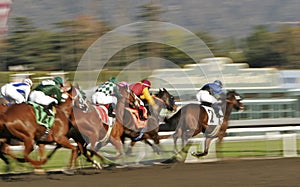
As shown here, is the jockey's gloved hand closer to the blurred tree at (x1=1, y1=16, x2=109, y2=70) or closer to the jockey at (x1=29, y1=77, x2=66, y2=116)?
the jockey at (x1=29, y1=77, x2=66, y2=116)

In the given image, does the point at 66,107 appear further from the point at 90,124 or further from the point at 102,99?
the point at 102,99

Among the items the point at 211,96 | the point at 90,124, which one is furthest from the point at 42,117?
the point at 211,96

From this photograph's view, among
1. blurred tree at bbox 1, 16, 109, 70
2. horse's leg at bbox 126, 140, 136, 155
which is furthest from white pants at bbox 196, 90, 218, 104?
blurred tree at bbox 1, 16, 109, 70

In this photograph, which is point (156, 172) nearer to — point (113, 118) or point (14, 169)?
point (113, 118)

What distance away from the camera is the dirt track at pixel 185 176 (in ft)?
30.5

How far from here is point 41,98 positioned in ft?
34.6

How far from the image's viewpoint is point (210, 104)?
13.6 meters

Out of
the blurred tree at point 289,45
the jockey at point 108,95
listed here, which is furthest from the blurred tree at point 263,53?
the jockey at point 108,95

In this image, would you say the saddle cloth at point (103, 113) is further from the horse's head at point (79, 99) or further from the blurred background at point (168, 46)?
the blurred background at point (168, 46)

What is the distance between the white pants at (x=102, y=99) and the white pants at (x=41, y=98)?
1.43 metres

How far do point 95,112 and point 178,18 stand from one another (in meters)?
30.5

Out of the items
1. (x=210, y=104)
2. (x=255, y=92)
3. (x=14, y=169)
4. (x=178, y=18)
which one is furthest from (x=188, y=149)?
(x=178, y=18)

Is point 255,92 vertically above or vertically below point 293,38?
below

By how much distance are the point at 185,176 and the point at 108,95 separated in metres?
2.52
